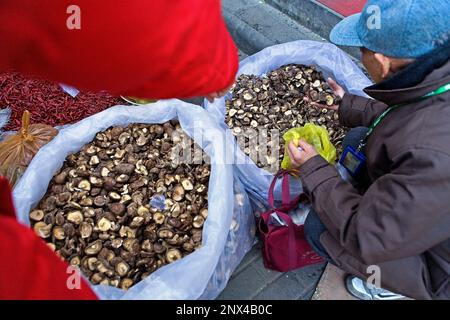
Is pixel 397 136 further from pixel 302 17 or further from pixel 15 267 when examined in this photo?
pixel 302 17

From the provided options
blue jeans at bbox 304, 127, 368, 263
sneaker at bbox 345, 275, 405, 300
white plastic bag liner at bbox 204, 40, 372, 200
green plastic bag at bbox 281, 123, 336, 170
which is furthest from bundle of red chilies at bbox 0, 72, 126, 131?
sneaker at bbox 345, 275, 405, 300

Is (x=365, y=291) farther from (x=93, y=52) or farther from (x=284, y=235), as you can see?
(x=93, y=52)

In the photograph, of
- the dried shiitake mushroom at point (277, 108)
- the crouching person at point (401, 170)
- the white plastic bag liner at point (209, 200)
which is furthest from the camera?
the dried shiitake mushroom at point (277, 108)

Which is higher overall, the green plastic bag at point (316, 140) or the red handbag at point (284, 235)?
the green plastic bag at point (316, 140)

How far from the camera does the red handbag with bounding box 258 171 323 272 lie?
2.10 m

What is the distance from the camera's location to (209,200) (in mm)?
2064

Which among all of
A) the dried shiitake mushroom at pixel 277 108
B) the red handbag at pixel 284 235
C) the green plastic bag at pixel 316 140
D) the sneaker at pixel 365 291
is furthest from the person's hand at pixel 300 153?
the sneaker at pixel 365 291

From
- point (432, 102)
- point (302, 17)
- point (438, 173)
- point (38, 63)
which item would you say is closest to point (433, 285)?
point (438, 173)

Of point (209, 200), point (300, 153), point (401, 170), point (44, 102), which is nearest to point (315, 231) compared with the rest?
point (300, 153)

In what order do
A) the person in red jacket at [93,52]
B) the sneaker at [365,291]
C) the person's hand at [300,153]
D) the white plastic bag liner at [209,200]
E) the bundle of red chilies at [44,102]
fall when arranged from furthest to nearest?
the bundle of red chilies at [44,102] → the sneaker at [365,291] → the person's hand at [300,153] → the white plastic bag liner at [209,200] → the person in red jacket at [93,52]

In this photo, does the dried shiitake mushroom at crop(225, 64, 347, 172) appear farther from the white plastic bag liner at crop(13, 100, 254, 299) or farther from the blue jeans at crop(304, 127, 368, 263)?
the blue jeans at crop(304, 127, 368, 263)

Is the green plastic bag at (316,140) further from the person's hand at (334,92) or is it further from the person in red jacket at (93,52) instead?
the person in red jacket at (93,52)

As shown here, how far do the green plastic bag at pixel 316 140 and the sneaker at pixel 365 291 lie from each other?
1.99 feet

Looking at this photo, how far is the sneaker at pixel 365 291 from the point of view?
2.21 m
